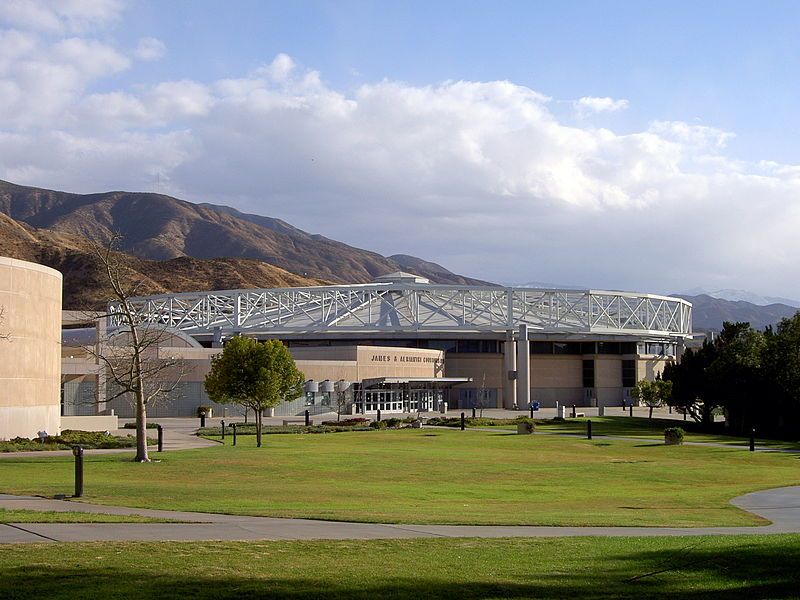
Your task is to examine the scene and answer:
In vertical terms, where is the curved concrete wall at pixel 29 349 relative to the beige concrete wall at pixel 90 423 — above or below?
above

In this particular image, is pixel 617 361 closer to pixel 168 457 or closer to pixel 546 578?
pixel 168 457

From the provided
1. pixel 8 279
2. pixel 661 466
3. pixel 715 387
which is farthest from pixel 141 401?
pixel 715 387

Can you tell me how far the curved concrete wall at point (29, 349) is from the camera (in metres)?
41.5

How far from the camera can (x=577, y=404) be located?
11062cm

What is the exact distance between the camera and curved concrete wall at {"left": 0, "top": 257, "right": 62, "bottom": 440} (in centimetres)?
4147

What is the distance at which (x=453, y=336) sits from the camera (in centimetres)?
10431

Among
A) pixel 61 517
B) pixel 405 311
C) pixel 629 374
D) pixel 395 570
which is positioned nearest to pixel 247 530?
pixel 61 517

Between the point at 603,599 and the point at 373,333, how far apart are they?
91297 millimetres

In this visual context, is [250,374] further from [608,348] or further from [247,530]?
[608,348]

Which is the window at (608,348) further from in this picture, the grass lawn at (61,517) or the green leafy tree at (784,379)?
the grass lawn at (61,517)

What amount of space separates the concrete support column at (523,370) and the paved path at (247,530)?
263ft

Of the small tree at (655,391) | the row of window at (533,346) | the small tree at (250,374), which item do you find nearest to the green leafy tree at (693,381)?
the small tree at (655,391)

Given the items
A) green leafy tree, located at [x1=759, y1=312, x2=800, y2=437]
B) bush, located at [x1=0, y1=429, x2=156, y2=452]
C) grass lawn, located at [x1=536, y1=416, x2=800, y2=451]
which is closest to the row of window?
grass lawn, located at [x1=536, y1=416, x2=800, y2=451]

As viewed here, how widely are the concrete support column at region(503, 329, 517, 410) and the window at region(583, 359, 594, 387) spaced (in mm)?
12316
